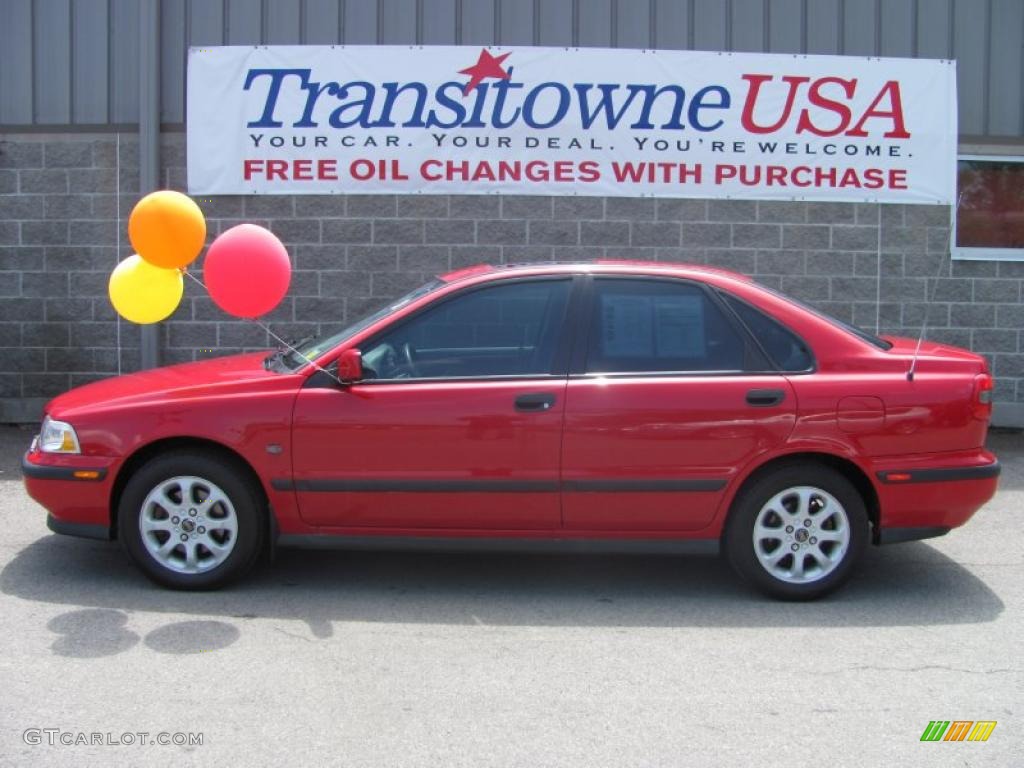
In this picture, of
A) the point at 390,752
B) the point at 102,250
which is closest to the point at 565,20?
the point at 102,250

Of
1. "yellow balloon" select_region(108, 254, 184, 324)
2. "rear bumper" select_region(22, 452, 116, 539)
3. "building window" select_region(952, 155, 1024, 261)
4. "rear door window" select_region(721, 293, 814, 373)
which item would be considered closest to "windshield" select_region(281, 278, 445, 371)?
"yellow balloon" select_region(108, 254, 184, 324)

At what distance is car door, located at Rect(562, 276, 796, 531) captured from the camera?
197 inches

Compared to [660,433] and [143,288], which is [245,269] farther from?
[660,433]

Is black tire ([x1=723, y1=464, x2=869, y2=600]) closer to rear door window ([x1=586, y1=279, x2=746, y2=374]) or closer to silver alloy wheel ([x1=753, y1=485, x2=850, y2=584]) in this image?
silver alloy wheel ([x1=753, y1=485, x2=850, y2=584])

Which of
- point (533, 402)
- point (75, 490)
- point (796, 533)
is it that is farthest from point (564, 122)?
point (75, 490)

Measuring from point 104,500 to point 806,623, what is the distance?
3323 mm

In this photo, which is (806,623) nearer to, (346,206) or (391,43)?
(346,206)

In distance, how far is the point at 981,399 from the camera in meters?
5.17

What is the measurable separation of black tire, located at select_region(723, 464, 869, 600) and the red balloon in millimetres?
2537

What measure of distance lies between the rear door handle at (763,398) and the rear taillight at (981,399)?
3.11 feet

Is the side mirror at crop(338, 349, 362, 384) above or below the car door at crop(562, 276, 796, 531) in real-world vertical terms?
above

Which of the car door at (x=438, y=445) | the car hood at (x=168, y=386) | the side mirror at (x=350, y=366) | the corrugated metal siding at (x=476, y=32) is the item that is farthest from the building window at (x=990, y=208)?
the car hood at (x=168, y=386)

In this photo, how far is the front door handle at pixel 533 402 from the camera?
5000 millimetres

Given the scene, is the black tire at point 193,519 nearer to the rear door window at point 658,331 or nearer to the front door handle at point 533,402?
the front door handle at point 533,402
